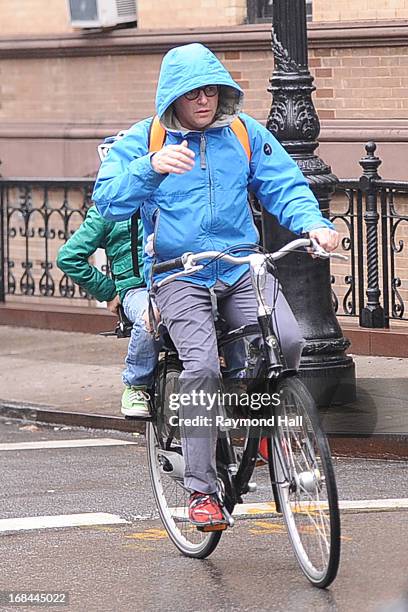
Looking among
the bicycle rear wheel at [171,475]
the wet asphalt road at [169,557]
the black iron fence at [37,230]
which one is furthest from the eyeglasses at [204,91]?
the black iron fence at [37,230]

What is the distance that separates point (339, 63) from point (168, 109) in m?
7.57

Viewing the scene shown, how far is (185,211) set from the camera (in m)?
5.93

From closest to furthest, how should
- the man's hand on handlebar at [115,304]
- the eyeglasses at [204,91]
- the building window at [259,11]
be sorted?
the eyeglasses at [204,91] < the man's hand on handlebar at [115,304] < the building window at [259,11]

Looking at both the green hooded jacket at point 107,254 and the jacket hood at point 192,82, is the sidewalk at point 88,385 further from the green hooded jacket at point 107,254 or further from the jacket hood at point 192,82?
the jacket hood at point 192,82

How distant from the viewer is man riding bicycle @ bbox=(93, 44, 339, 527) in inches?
230

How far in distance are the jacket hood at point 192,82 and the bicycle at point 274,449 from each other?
56 cm

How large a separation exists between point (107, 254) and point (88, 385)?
2441 millimetres

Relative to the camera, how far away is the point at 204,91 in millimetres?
5957

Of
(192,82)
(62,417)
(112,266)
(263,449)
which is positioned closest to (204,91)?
(192,82)

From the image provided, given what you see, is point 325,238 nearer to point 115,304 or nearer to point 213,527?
point 213,527

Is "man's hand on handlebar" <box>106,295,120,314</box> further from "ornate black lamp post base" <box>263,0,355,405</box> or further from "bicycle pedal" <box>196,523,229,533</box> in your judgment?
"bicycle pedal" <box>196,523,229,533</box>

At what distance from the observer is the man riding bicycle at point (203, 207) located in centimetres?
583

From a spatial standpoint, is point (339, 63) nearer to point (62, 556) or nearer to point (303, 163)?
point (303, 163)

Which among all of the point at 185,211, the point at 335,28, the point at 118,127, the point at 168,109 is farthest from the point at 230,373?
the point at 118,127
